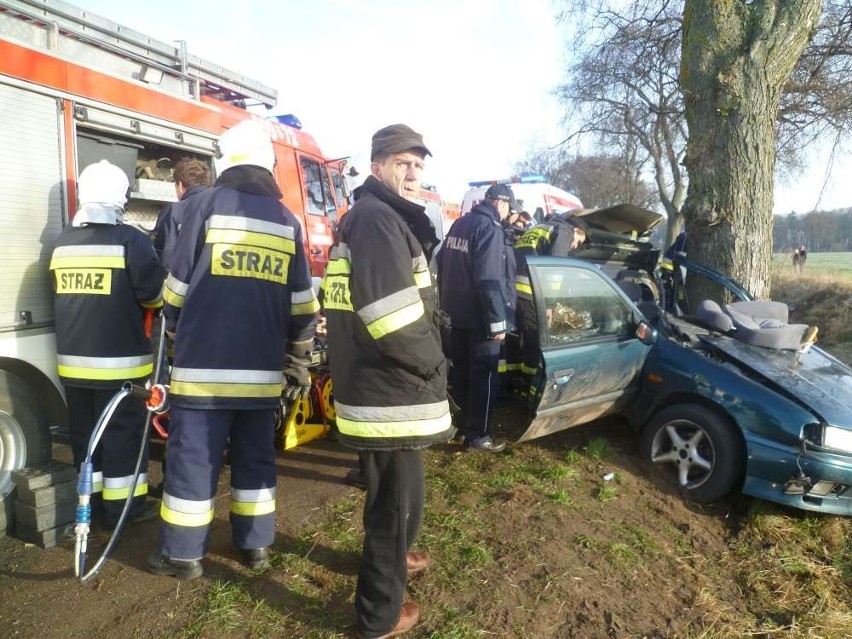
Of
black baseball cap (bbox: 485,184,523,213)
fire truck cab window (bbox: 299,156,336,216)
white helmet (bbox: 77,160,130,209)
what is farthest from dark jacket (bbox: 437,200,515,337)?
fire truck cab window (bbox: 299,156,336,216)

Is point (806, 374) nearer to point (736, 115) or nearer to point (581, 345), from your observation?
point (581, 345)

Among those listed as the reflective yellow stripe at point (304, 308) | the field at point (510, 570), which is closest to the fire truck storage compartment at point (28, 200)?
the field at point (510, 570)

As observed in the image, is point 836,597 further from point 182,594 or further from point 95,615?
point 95,615

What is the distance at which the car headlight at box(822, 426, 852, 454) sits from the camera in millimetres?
3400

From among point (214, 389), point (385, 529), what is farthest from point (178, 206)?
point (385, 529)

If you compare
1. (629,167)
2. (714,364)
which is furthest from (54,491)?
(629,167)

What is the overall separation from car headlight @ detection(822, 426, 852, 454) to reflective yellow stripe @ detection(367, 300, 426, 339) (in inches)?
109

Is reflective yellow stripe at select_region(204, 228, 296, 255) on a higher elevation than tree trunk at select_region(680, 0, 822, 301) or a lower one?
lower

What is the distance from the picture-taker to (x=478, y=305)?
170 inches

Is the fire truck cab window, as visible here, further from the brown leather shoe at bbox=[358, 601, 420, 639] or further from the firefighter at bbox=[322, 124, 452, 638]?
the brown leather shoe at bbox=[358, 601, 420, 639]

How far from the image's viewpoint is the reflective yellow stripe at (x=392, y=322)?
2053 mm

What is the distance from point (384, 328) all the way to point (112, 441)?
1944mm

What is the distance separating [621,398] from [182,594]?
318cm

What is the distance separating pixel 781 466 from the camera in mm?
3510
